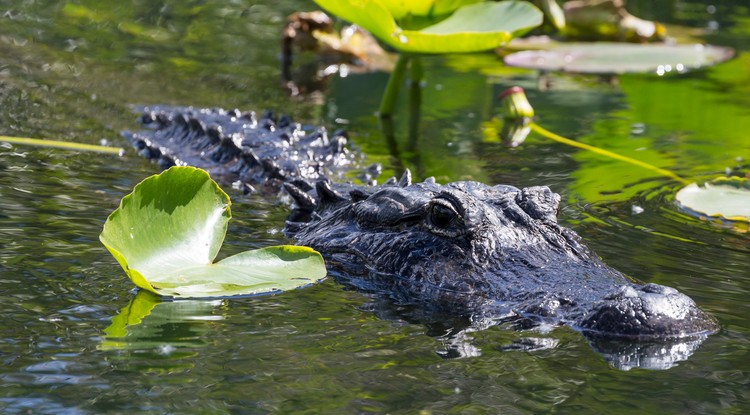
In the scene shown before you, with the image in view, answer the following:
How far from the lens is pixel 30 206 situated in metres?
4.85

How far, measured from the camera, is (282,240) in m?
4.70

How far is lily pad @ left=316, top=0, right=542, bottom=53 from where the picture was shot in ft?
20.5

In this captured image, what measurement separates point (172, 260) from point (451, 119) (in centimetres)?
426

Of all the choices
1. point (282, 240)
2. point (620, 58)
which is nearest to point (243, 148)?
point (282, 240)

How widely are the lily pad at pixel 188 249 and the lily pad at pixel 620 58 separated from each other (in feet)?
18.8

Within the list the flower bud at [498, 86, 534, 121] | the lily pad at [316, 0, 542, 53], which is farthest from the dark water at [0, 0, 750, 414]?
the lily pad at [316, 0, 542, 53]

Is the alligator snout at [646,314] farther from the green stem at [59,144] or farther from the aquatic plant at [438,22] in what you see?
the green stem at [59,144]

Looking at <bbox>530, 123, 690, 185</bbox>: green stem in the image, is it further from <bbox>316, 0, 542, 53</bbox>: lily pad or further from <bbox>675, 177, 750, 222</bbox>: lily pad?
<bbox>316, 0, 542, 53</bbox>: lily pad

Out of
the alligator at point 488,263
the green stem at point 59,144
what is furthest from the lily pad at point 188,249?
the green stem at point 59,144

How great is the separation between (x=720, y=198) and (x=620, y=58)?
436 cm

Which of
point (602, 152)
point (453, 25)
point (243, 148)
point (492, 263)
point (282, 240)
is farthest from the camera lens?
point (453, 25)

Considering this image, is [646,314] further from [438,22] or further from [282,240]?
[438,22]

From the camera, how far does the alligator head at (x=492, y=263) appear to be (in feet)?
10.8

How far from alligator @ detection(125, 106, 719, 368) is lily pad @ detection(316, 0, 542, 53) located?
138cm
